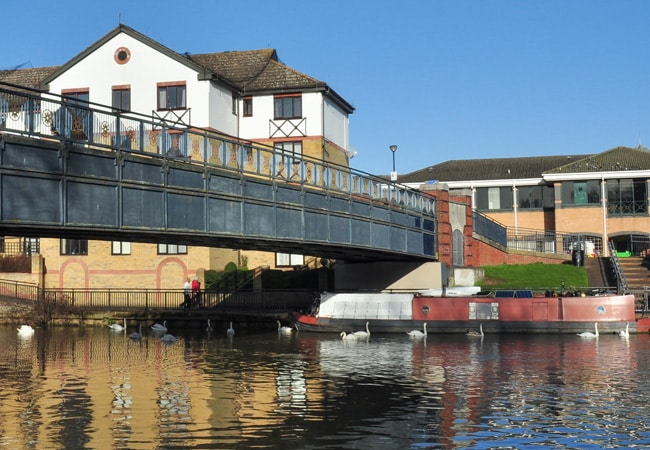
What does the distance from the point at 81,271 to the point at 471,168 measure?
33.8m

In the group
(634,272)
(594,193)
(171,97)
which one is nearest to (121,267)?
(171,97)

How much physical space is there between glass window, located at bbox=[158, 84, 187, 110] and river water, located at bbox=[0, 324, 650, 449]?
21.3m

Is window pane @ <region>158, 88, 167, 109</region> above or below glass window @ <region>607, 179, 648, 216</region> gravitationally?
above

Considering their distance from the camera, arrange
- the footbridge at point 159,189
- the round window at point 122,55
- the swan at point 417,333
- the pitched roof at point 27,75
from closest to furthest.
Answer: the footbridge at point 159,189 < the swan at point 417,333 < the round window at point 122,55 < the pitched roof at point 27,75

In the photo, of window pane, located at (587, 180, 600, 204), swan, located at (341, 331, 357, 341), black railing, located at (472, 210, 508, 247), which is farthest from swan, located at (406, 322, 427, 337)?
window pane, located at (587, 180, 600, 204)

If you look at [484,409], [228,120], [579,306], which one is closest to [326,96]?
[228,120]

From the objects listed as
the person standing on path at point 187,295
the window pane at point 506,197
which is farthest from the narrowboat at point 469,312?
the window pane at point 506,197

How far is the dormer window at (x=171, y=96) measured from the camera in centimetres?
5694

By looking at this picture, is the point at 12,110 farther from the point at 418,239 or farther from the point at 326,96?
the point at 326,96

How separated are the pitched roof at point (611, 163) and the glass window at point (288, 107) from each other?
20.6 m

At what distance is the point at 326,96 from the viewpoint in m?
59.4

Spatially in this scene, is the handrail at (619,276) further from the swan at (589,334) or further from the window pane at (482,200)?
the window pane at (482,200)

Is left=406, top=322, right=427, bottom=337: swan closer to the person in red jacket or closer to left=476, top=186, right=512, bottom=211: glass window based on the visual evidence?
the person in red jacket

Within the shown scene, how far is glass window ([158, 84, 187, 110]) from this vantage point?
2243 inches
